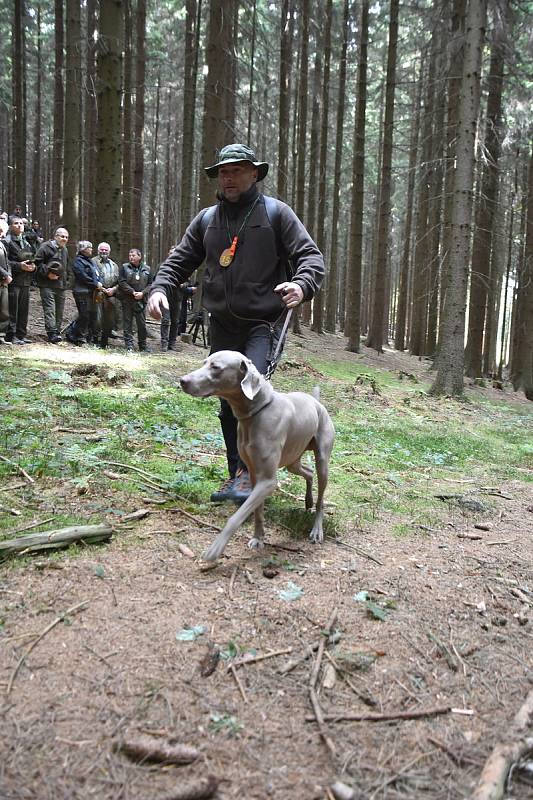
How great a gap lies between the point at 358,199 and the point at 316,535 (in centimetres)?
1596

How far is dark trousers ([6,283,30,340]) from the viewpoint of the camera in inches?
430

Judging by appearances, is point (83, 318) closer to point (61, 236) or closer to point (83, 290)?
point (83, 290)

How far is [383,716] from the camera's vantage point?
235 centimetres

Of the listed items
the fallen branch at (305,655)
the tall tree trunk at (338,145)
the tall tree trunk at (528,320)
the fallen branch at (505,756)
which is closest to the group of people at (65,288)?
the fallen branch at (305,655)

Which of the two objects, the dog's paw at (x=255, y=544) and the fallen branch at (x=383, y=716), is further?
the dog's paw at (x=255, y=544)

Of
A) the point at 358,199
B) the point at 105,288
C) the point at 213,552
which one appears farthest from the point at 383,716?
the point at 358,199

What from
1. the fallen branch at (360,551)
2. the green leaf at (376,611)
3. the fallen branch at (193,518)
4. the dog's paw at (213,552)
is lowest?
the fallen branch at (360,551)

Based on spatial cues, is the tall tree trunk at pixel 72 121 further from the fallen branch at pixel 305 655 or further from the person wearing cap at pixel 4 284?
the fallen branch at pixel 305 655

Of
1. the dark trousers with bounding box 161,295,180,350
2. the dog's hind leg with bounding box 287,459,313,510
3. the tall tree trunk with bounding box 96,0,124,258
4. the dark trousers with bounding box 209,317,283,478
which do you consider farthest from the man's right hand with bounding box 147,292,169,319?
the dark trousers with bounding box 161,295,180,350

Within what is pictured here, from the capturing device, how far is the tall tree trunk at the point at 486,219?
50.7 ft

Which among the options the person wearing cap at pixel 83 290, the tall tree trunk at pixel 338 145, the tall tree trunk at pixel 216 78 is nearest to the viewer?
the person wearing cap at pixel 83 290

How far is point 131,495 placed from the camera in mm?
4504

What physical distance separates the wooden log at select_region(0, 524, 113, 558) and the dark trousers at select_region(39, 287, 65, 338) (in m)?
8.87

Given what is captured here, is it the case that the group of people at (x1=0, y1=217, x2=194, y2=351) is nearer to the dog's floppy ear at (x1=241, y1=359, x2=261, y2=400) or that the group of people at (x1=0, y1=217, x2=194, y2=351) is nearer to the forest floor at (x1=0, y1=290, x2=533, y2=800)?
the forest floor at (x1=0, y1=290, x2=533, y2=800)
